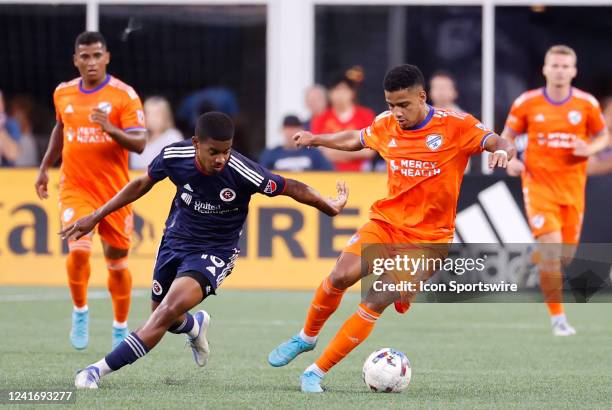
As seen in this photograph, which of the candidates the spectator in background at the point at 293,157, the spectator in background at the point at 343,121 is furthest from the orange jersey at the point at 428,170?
the spectator in background at the point at 343,121

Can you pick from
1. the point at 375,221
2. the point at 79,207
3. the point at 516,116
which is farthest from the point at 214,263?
the point at 516,116

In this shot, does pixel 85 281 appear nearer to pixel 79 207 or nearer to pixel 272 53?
pixel 79 207

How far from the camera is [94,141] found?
1089 centimetres

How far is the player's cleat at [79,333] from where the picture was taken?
10.6 metres

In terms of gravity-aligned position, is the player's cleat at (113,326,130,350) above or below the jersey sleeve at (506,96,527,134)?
below

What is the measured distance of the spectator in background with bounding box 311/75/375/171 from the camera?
1717 cm

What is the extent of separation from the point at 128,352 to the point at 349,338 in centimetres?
137

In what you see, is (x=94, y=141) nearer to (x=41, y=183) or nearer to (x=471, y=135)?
(x=41, y=183)

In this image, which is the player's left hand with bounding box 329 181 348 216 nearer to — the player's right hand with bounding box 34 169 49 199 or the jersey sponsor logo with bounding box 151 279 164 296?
the jersey sponsor logo with bounding box 151 279 164 296

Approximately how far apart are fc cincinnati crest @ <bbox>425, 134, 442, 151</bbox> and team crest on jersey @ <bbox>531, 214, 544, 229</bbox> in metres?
4.20

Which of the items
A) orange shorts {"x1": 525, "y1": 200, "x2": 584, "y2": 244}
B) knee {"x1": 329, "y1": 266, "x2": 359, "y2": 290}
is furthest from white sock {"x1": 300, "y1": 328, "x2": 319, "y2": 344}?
orange shorts {"x1": 525, "y1": 200, "x2": 584, "y2": 244}

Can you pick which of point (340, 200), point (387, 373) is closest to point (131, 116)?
point (340, 200)

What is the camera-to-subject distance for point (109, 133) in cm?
1029

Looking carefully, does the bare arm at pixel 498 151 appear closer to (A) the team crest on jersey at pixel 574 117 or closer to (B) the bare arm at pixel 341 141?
(B) the bare arm at pixel 341 141
